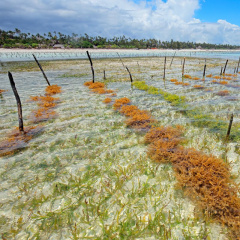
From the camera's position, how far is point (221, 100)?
1254 centimetres

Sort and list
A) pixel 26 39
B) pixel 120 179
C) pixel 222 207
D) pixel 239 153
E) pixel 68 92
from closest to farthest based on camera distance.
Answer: pixel 222 207 < pixel 120 179 < pixel 239 153 < pixel 68 92 < pixel 26 39

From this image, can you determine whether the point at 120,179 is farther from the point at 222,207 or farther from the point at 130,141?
the point at 222,207

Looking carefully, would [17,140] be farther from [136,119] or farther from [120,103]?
[120,103]

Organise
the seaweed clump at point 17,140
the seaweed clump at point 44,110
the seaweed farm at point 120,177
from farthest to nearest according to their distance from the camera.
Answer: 1. the seaweed clump at point 44,110
2. the seaweed clump at point 17,140
3. the seaweed farm at point 120,177

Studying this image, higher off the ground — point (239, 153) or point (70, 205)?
point (239, 153)

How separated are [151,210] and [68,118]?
7.82 metres

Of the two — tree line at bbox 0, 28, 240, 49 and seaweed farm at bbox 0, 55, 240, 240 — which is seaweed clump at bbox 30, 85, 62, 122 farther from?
tree line at bbox 0, 28, 240, 49

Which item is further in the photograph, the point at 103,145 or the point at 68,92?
the point at 68,92

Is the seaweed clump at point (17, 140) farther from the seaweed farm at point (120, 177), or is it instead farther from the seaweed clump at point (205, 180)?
the seaweed clump at point (205, 180)

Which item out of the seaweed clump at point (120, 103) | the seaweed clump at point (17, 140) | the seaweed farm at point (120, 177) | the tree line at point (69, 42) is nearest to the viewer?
the seaweed farm at point (120, 177)

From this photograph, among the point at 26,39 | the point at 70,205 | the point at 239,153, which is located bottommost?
the point at 70,205

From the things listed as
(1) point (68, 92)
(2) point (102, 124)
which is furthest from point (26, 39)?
(2) point (102, 124)

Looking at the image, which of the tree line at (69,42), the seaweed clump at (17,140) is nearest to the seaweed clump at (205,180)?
the seaweed clump at (17,140)

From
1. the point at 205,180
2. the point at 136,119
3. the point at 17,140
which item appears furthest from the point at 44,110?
the point at 205,180
